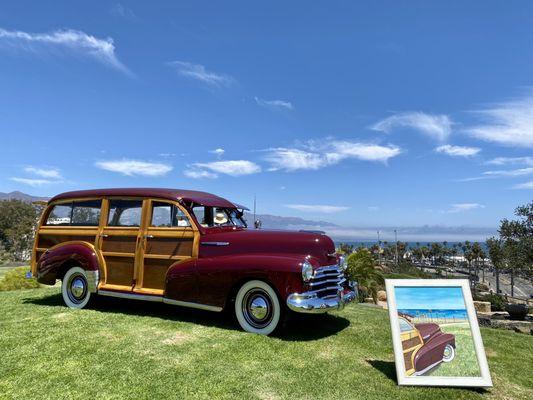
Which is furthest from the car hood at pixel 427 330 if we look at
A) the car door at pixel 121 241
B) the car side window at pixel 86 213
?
the car side window at pixel 86 213

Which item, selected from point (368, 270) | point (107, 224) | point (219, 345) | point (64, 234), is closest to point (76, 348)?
point (219, 345)

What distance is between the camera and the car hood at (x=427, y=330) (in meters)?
4.42

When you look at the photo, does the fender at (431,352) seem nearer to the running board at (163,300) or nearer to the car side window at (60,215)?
the running board at (163,300)

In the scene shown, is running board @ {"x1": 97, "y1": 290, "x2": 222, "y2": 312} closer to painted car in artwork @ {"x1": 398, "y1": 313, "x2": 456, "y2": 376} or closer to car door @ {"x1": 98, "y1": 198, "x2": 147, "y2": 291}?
car door @ {"x1": 98, "y1": 198, "x2": 147, "y2": 291}

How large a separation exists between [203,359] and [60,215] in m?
5.07

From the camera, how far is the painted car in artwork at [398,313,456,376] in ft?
14.0

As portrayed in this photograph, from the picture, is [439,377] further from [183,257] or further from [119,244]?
[119,244]

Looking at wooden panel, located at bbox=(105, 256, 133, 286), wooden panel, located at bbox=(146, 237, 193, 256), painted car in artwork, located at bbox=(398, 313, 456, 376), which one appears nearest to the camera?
painted car in artwork, located at bbox=(398, 313, 456, 376)

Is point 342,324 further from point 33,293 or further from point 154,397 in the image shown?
point 33,293

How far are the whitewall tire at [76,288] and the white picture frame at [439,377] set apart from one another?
5519 millimetres

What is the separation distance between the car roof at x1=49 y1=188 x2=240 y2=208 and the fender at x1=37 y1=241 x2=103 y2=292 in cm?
97

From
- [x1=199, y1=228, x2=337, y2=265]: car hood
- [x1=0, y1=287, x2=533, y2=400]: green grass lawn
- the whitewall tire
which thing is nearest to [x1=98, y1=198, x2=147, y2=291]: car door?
the whitewall tire

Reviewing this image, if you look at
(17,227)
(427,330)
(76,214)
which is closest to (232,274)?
(427,330)

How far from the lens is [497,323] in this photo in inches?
493
